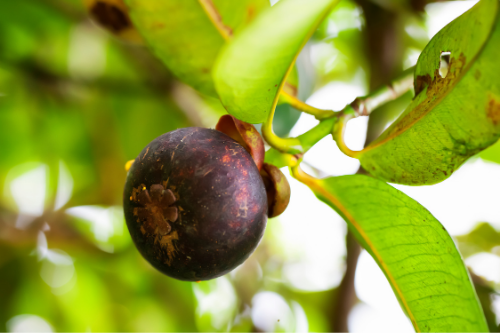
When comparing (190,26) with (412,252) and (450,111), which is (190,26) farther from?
(412,252)

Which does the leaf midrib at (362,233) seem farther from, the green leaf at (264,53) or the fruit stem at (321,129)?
the green leaf at (264,53)

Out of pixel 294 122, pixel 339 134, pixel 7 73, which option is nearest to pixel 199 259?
pixel 339 134

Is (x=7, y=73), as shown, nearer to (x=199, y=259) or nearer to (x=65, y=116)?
(x=65, y=116)

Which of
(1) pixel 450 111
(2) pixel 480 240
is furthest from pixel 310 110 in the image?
(2) pixel 480 240

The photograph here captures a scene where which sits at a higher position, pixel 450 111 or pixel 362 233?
pixel 450 111

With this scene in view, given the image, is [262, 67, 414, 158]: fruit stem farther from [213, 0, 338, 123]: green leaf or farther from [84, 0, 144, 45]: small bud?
[84, 0, 144, 45]: small bud

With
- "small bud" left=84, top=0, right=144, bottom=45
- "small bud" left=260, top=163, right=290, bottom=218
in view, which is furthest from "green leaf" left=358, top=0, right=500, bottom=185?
"small bud" left=84, top=0, right=144, bottom=45
